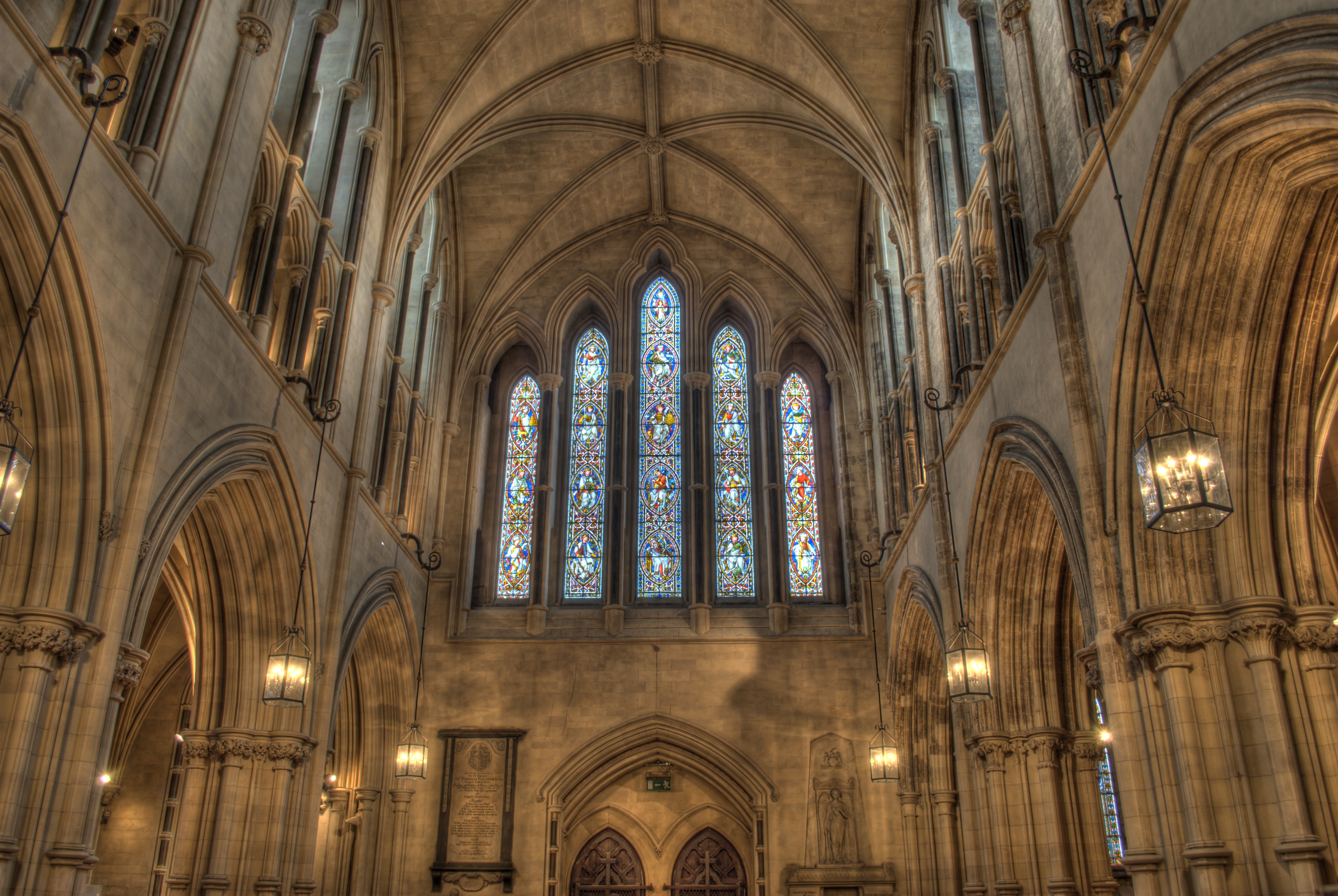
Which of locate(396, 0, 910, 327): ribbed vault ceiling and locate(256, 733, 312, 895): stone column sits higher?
locate(396, 0, 910, 327): ribbed vault ceiling

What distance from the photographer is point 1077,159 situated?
29.4 feet

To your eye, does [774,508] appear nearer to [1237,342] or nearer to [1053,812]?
[1053,812]

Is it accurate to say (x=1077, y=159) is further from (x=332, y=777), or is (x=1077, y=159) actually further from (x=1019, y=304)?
(x=332, y=777)

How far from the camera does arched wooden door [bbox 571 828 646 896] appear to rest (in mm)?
17750

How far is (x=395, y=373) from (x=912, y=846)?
10.3 m

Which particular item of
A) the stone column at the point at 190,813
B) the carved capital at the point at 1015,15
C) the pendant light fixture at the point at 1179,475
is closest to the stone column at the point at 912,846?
the stone column at the point at 190,813

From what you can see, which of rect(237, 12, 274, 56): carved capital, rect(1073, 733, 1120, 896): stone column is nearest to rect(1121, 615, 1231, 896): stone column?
rect(1073, 733, 1120, 896): stone column

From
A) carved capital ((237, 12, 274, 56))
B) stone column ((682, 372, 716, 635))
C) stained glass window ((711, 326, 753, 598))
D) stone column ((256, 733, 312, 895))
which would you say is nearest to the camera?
carved capital ((237, 12, 274, 56))

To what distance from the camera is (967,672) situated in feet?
34.2

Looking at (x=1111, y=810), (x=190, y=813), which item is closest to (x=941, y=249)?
(x=1111, y=810)

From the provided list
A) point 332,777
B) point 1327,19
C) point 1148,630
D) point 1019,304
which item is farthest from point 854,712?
point 1327,19

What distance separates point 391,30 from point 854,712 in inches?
486

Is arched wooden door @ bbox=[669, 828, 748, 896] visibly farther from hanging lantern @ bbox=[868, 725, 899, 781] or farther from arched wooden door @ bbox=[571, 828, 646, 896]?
hanging lantern @ bbox=[868, 725, 899, 781]

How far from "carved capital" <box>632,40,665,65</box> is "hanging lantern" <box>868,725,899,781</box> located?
10730mm
